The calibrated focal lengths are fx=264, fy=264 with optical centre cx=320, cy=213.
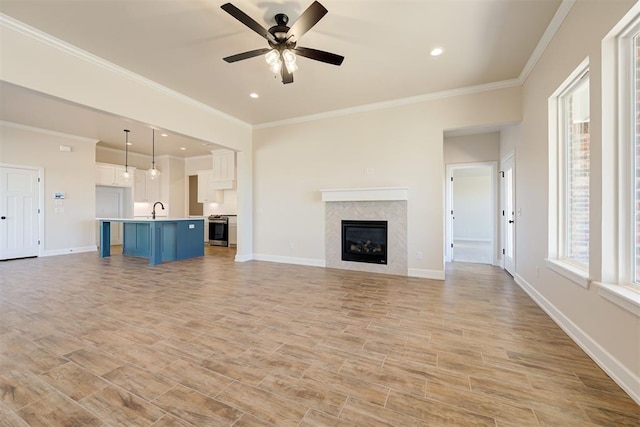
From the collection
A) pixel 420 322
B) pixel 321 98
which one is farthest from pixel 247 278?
pixel 321 98

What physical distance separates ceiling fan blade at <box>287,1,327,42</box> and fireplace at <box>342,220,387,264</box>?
11.0 ft

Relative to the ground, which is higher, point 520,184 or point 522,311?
point 520,184

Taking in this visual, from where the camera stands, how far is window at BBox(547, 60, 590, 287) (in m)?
2.50

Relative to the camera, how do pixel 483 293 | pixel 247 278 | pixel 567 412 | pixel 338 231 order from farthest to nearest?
1. pixel 338 231
2. pixel 247 278
3. pixel 483 293
4. pixel 567 412

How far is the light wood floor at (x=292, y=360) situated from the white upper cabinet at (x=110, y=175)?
4998 mm

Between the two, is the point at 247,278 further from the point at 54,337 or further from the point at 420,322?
the point at 420,322

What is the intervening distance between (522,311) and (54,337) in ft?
15.4

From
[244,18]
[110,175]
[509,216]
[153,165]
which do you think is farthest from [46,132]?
[509,216]

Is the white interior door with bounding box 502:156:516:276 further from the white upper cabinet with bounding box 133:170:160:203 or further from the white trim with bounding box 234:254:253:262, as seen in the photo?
the white upper cabinet with bounding box 133:170:160:203

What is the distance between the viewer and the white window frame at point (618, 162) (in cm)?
186

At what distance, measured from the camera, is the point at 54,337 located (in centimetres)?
235

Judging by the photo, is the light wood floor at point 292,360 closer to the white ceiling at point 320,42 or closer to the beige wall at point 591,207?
the beige wall at point 591,207

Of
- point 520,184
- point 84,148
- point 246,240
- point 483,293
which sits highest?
point 84,148

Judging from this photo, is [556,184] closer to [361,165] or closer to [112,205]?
[361,165]
